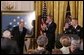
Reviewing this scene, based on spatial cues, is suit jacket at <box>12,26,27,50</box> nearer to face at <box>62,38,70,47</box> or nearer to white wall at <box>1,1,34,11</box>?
white wall at <box>1,1,34,11</box>

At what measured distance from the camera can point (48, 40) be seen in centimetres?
341

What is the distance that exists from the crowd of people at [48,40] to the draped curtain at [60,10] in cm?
8

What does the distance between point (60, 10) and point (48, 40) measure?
0.60m

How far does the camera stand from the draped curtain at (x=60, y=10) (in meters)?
3.69

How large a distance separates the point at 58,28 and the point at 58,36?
0.17 metres

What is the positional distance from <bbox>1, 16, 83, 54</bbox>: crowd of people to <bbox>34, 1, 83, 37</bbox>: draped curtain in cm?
8

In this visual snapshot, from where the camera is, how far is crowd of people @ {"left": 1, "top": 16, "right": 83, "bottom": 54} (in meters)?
2.93

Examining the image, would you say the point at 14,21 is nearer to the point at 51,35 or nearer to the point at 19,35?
the point at 19,35

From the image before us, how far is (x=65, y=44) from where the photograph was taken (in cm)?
303

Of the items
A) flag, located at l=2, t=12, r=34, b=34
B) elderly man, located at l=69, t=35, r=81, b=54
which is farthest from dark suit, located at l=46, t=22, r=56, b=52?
elderly man, located at l=69, t=35, r=81, b=54

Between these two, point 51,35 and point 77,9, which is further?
point 77,9

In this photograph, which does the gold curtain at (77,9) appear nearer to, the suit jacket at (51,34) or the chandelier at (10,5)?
the suit jacket at (51,34)

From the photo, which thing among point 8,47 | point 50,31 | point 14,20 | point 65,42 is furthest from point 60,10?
point 8,47

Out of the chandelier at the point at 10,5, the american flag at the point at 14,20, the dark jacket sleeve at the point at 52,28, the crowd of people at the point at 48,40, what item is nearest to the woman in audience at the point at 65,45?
the crowd of people at the point at 48,40
